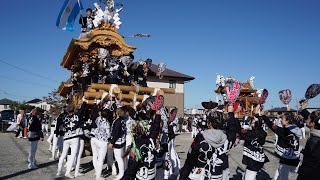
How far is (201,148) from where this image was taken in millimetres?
4117

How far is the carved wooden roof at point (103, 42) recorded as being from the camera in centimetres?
1093

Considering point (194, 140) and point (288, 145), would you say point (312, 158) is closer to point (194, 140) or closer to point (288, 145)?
point (194, 140)

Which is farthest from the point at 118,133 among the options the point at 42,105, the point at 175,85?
the point at 42,105

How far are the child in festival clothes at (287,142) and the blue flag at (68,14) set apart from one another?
859 centimetres

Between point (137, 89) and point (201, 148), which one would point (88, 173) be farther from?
point (201, 148)

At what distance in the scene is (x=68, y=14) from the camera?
1209 centimetres

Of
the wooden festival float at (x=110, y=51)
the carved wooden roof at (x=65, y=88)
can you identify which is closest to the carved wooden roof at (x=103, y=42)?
the wooden festival float at (x=110, y=51)

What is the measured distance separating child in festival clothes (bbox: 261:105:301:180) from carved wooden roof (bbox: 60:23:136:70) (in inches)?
258

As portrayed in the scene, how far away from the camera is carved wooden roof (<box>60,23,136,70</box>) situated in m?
10.9

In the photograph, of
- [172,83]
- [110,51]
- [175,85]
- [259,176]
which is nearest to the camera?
[259,176]

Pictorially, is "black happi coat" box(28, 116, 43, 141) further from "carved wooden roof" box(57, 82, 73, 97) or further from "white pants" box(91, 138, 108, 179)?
"carved wooden roof" box(57, 82, 73, 97)

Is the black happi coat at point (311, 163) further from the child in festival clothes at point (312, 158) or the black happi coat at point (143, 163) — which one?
the black happi coat at point (143, 163)

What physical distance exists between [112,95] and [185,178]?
198 inches

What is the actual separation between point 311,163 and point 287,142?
9.35 feet
